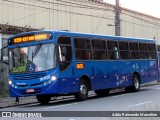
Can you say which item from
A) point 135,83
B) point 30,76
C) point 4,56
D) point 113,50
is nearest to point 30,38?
point 30,76

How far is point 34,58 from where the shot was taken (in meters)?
19.1

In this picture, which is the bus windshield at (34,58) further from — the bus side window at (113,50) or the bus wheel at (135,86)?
the bus wheel at (135,86)

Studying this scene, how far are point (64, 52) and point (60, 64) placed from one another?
64 centimetres

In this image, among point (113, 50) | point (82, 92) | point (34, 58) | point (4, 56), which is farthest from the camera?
point (113, 50)

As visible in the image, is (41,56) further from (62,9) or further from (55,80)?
(62,9)

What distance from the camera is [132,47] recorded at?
1014 inches

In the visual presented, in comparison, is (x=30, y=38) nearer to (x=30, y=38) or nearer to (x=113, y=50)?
(x=30, y=38)

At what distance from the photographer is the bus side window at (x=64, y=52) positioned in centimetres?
1912

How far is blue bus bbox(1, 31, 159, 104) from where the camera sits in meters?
18.8

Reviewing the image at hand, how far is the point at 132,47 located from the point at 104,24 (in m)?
14.0

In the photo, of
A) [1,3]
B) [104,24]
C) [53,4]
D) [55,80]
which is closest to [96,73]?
[55,80]

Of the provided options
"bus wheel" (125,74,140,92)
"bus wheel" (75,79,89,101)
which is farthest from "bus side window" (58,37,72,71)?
"bus wheel" (125,74,140,92)

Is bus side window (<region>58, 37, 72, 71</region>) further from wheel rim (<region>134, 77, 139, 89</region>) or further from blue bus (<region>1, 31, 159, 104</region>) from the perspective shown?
wheel rim (<region>134, 77, 139, 89</region>)

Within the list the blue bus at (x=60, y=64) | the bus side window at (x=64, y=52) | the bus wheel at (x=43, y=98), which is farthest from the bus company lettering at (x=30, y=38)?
the bus wheel at (x=43, y=98)
